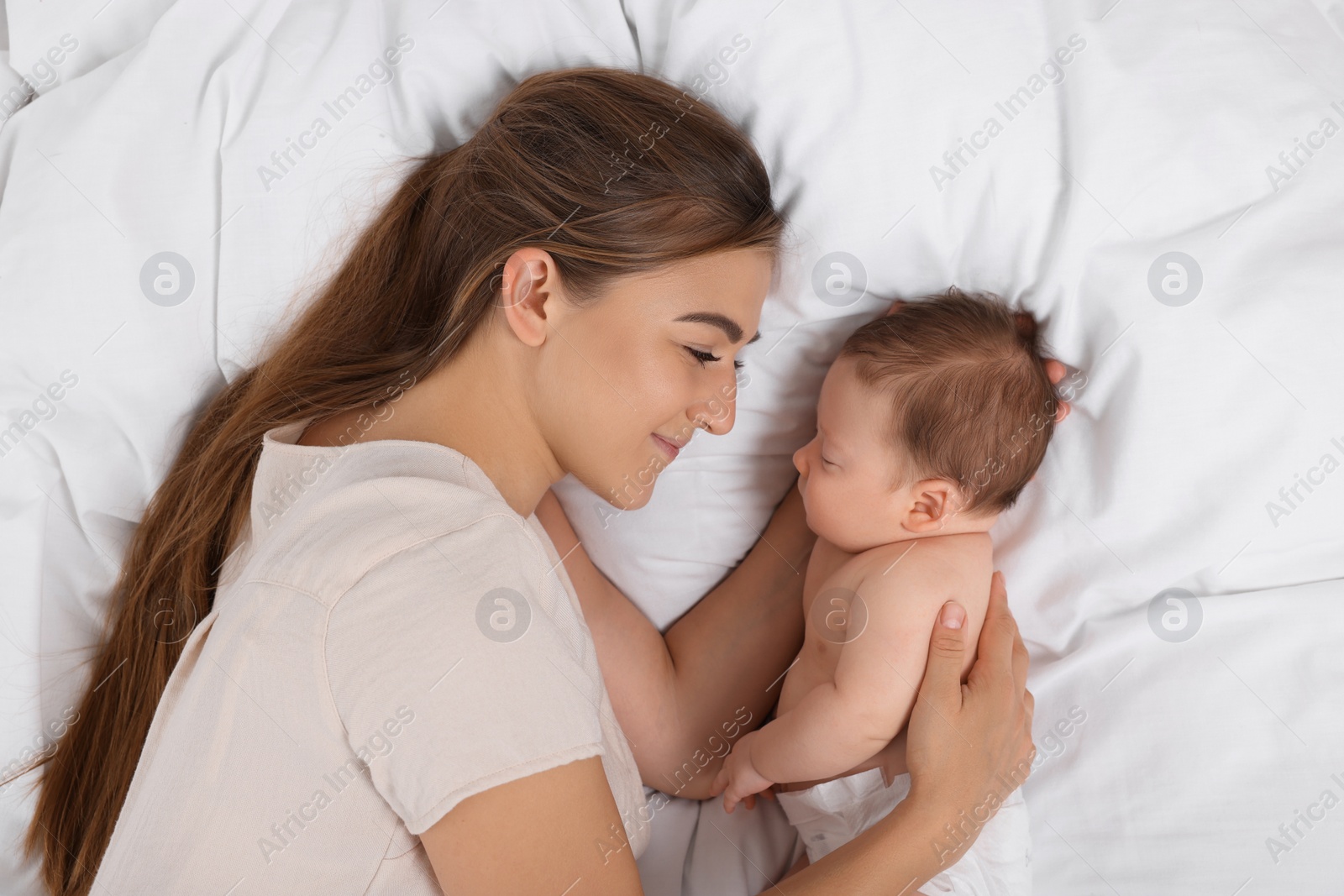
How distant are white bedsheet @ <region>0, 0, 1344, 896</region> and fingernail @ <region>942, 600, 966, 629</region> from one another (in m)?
0.22

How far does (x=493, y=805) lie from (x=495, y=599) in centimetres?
24

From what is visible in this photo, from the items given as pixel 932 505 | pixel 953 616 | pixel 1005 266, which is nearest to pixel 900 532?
pixel 932 505

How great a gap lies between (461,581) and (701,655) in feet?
2.74

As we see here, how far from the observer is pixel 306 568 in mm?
1118

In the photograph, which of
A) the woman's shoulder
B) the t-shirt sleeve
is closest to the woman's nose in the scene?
the woman's shoulder

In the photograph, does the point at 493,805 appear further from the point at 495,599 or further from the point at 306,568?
the point at 306,568

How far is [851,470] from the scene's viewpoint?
5.19 feet

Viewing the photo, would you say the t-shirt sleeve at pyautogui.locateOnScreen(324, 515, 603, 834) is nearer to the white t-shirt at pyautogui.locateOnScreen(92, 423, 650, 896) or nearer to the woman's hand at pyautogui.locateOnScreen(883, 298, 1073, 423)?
the white t-shirt at pyautogui.locateOnScreen(92, 423, 650, 896)

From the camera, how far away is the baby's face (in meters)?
1.56

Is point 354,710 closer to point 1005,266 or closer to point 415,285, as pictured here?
point 415,285

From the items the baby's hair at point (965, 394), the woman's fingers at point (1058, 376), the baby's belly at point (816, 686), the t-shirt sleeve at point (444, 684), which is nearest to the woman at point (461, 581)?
the t-shirt sleeve at point (444, 684)

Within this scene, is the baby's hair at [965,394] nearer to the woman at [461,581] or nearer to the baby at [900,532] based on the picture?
the baby at [900,532]

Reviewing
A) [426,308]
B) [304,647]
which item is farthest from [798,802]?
[426,308]

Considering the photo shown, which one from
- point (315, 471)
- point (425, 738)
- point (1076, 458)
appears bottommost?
point (1076, 458)
